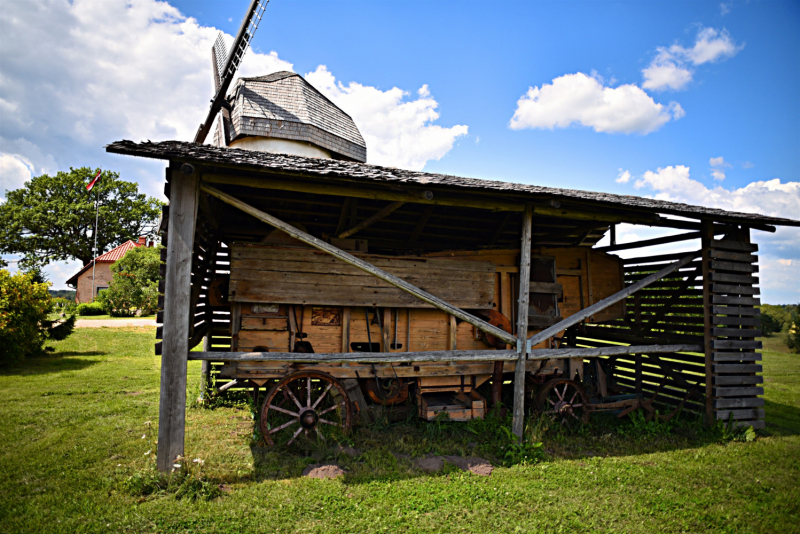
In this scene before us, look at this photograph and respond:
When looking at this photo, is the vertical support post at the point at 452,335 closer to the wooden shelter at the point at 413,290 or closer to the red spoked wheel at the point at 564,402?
the wooden shelter at the point at 413,290

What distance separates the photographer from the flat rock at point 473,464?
5719 mm

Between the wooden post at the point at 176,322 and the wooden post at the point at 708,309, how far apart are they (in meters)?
8.77

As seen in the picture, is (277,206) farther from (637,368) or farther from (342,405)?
(637,368)

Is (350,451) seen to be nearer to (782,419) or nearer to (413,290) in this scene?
(413,290)

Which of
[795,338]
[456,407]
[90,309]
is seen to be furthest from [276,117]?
[795,338]

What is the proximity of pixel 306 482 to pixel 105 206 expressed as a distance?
43587 millimetres

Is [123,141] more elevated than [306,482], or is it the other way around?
[123,141]

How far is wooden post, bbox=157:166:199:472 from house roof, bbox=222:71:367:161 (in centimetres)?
1069

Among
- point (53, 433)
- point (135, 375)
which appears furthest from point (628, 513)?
point (135, 375)

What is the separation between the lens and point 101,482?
498 cm

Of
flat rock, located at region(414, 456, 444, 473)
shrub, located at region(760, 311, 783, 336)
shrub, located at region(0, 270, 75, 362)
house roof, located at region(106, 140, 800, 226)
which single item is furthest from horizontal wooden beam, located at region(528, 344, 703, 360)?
shrub, located at region(760, 311, 783, 336)

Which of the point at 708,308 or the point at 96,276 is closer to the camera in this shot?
the point at 708,308

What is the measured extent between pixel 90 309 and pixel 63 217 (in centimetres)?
1464

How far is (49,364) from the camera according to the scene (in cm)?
1257
